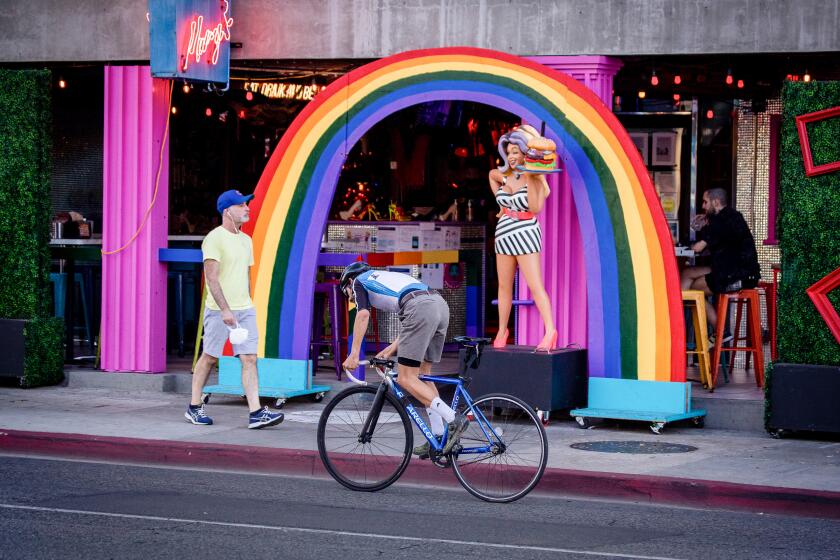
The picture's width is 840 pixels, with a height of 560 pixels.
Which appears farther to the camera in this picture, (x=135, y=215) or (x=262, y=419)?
(x=135, y=215)

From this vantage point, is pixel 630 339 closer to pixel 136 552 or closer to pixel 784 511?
pixel 784 511

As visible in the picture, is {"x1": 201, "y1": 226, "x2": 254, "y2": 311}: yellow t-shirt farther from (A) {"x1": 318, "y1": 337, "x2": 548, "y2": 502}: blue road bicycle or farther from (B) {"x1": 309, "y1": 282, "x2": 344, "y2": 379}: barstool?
(A) {"x1": 318, "y1": 337, "x2": 548, "y2": 502}: blue road bicycle

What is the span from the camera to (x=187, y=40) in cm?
1289

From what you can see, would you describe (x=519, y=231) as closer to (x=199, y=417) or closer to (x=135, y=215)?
(x=199, y=417)

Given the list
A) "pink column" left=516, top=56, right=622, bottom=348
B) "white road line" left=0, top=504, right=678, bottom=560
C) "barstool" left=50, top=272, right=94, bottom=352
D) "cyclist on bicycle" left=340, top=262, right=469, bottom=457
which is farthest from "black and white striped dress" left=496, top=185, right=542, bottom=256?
"barstool" left=50, top=272, right=94, bottom=352

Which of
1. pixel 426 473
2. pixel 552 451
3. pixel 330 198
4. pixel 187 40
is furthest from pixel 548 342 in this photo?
pixel 187 40

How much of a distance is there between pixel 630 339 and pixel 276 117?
26.5 ft

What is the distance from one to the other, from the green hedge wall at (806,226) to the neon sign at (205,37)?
18.0ft

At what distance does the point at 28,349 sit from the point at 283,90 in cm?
544

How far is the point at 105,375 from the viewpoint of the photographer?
1424 centimetres

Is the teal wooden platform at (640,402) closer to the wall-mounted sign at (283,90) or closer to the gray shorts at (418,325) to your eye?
the gray shorts at (418,325)

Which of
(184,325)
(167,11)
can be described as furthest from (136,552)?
(184,325)

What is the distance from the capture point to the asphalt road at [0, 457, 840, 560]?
7.58 m

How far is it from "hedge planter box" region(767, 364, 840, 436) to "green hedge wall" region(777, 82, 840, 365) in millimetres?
141
